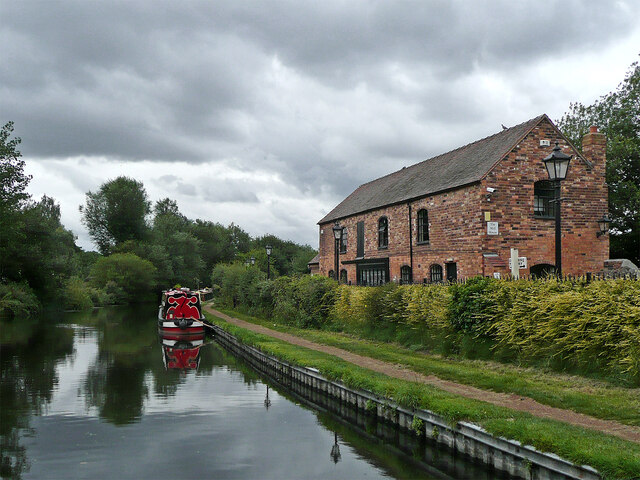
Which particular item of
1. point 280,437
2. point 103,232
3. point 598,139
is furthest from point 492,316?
point 103,232

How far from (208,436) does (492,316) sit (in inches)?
276

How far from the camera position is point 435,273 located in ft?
78.0

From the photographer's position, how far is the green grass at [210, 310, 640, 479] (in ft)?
19.5

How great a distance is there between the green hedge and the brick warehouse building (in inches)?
184

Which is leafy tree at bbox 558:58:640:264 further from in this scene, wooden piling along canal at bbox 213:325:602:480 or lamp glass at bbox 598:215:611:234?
wooden piling along canal at bbox 213:325:602:480

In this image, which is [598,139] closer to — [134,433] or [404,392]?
[404,392]

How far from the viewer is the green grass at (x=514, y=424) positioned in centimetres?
595

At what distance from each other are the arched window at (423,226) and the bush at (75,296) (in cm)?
3287

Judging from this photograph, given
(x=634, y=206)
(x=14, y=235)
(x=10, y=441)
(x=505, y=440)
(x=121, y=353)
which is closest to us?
(x=505, y=440)

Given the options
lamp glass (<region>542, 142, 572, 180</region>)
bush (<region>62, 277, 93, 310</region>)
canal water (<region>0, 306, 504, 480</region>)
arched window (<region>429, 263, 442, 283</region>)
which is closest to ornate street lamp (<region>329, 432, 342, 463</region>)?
canal water (<region>0, 306, 504, 480</region>)

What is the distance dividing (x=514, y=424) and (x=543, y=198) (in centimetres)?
1667

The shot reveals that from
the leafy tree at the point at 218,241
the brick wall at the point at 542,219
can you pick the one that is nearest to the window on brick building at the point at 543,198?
the brick wall at the point at 542,219

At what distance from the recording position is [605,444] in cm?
647

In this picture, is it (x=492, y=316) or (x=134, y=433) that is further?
(x=492, y=316)
